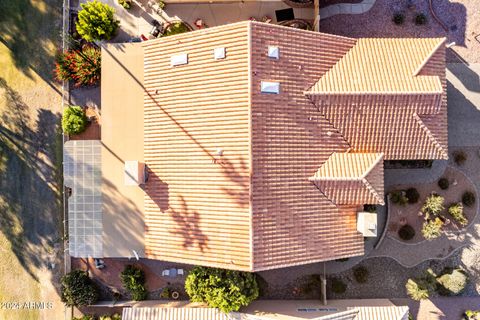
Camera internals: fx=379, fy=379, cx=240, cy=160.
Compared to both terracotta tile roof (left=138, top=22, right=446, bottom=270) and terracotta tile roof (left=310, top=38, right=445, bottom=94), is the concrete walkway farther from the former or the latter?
terracotta tile roof (left=138, top=22, right=446, bottom=270)

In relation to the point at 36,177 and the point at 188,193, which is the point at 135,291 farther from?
the point at 36,177

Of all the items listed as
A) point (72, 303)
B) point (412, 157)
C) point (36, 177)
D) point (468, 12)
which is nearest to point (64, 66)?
point (36, 177)

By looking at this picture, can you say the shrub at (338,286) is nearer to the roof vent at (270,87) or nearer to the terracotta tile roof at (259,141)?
the terracotta tile roof at (259,141)

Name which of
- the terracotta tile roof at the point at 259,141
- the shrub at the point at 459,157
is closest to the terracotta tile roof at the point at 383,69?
the terracotta tile roof at the point at 259,141

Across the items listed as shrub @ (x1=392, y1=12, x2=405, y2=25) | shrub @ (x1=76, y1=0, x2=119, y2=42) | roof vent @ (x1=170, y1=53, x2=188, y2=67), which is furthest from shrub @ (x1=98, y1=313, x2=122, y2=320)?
shrub @ (x1=392, y1=12, x2=405, y2=25)

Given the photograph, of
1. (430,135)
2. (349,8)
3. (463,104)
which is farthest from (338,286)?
(349,8)
